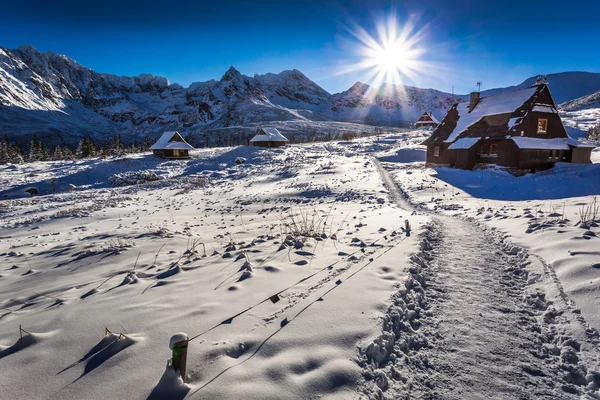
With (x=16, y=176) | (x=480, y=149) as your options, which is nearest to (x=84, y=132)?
(x=16, y=176)

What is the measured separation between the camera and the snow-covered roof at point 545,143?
1024 inches

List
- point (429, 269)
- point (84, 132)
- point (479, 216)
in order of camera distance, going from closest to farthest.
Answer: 1. point (429, 269)
2. point (479, 216)
3. point (84, 132)

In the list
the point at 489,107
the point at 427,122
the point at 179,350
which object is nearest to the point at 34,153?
the point at 179,350

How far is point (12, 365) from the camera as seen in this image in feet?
10.8

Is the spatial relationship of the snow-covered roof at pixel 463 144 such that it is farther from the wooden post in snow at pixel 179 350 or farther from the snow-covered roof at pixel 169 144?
the snow-covered roof at pixel 169 144

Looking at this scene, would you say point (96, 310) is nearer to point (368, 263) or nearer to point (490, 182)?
point (368, 263)

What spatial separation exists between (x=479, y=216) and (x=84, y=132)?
248 meters

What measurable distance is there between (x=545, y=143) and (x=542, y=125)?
6.19ft

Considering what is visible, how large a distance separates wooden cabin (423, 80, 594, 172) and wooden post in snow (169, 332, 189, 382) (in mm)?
A: 31590

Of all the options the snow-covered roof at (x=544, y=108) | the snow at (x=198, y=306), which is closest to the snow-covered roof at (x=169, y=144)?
the snow at (x=198, y=306)

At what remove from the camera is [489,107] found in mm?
30766

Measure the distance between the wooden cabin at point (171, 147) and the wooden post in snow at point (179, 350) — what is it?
176 feet

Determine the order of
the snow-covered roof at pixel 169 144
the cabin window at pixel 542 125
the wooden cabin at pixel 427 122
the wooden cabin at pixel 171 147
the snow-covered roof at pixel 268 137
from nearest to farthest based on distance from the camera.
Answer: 1. the cabin window at pixel 542 125
2. the snow-covered roof at pixel 169 144
3. the wooden cabin at pixel 171 147
4. the snow-covered roof at pixel 268 137
5. the wooden cabin at pixel 427 122

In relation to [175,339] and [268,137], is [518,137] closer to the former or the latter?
[175,339]
